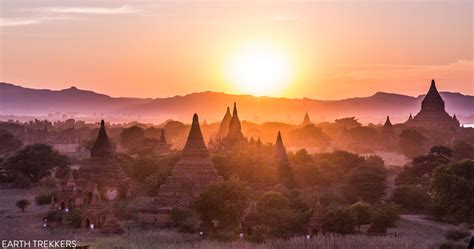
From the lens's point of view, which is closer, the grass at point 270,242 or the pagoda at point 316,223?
the grass at point 270,242

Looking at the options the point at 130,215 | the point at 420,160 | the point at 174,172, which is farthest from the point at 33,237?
the point at 420,160

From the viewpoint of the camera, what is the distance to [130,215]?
32.0m

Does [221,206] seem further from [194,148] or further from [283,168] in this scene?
[283,168]

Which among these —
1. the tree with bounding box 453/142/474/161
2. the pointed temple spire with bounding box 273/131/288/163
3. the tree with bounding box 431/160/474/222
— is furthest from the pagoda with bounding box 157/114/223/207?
the tree with bounding box 453/142/474/161

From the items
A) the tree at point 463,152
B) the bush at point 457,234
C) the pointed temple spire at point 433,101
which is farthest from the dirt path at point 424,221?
the pointed temple spire at point 433,101

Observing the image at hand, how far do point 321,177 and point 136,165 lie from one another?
37.5 feet

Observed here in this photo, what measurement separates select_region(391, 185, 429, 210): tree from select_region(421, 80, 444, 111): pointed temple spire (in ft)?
133

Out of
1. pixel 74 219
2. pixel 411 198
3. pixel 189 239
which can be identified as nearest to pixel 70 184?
pixel 74 219

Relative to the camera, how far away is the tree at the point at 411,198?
119 feet

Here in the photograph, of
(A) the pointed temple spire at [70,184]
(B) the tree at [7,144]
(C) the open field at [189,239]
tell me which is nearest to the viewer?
(C) the open field at [189,239]

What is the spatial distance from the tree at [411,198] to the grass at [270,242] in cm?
846

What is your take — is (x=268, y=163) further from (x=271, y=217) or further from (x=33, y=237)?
(x=33, y=237)

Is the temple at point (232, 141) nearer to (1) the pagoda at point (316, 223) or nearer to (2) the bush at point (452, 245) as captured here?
(1) the pagoda at point (316, 223)

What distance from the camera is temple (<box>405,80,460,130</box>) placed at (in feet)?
246
